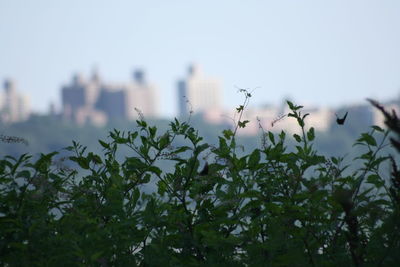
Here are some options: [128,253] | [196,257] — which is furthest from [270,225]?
[128,253]

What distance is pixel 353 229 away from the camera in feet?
8.43

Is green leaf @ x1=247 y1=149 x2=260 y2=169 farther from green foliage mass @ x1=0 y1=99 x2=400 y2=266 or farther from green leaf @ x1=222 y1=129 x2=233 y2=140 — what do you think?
green leaf @ x1=222 y1=129 x2=233 y2=140

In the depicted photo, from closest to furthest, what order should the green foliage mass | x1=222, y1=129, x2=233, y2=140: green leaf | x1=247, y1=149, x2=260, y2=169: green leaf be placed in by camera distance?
the green foliage mass
x1=247, y1=149, x2=260, y2=169: green leaf
x1=222, y1=129, x2=233, y2=140: green leaf

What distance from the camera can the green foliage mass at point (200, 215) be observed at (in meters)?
2.79

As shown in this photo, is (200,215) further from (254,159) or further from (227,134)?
(227,134)

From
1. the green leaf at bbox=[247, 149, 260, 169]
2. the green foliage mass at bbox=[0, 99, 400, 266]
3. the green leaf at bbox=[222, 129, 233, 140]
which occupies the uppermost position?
the green leaf at bbox=[222, 129, 233, 140]

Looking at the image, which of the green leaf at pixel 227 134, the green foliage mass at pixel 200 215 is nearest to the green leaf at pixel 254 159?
the green foliage mass at pixel 200 215

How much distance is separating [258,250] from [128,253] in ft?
1.66

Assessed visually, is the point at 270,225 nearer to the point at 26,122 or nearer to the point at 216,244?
the point at 216,244

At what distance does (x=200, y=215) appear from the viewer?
10.7ft

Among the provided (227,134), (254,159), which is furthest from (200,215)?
(227,134)

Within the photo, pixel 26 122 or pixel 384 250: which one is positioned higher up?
pixel 26 122

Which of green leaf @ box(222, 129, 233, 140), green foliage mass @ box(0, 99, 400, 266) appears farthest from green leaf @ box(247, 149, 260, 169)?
green leaf @ box(222, 129, 233, 140)

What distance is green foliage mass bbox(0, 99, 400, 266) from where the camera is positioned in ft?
9.16
